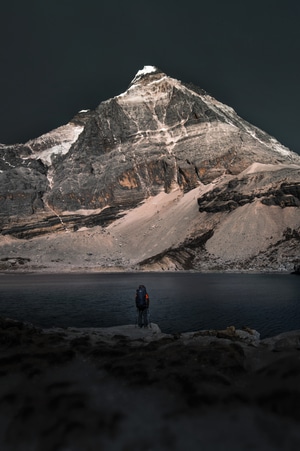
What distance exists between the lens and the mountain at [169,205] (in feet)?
358

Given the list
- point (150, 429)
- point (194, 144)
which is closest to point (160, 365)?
point (150, 429)

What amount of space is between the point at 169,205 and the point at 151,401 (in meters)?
A: 156

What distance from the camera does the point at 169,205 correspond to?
163000 mm

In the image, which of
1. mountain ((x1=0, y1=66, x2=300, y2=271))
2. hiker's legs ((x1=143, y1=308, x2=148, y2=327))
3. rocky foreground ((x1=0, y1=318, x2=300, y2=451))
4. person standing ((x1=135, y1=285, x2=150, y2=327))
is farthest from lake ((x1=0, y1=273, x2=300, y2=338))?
mountain ((x1=0, y1=66, x2=300, y2=271))

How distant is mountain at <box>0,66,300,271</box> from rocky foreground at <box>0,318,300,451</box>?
86.4 metres

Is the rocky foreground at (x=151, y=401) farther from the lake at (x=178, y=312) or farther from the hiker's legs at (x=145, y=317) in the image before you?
the lake at (x=178, y=312)

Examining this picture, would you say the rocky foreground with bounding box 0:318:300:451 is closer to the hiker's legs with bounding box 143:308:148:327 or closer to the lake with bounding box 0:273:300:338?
the hiker's legs with bounding box 143:308:148:327

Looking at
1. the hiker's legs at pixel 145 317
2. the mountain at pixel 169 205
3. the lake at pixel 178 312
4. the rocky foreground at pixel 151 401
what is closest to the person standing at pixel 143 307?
the hiker's legs at pixel 145 317

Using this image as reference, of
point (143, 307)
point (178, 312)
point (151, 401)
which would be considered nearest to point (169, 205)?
point (178, 312)

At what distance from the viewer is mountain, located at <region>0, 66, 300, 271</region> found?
109000mm

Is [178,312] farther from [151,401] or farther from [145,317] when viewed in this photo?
[151,401]

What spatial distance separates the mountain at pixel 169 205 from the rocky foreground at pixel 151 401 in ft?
283

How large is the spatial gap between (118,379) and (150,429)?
2554 mm

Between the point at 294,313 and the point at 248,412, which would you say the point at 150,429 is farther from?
the point at 294,313
